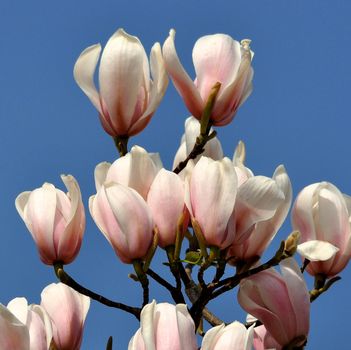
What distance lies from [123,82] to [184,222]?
0.39 m

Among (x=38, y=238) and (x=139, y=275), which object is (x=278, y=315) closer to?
(x=139, y=275)

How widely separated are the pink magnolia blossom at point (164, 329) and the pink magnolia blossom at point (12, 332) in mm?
220

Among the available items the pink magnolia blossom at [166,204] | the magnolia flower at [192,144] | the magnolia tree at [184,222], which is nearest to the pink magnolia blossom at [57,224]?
the magnolia tree at [184,222]

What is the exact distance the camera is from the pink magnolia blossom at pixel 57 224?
2.27 metres

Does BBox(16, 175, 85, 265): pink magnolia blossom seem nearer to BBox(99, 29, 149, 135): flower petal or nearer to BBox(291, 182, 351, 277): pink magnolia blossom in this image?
BBox(99, 29, 149, 135): flower petal

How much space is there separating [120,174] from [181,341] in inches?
16.8

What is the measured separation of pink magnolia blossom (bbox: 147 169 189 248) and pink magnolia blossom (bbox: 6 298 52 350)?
0.30 meters

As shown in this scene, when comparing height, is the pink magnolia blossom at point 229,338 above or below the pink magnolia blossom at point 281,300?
below

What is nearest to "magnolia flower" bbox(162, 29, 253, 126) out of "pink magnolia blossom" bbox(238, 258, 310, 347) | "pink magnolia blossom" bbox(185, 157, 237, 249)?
"pink magnolia blossom" bbox(185, 157, 237, 249)

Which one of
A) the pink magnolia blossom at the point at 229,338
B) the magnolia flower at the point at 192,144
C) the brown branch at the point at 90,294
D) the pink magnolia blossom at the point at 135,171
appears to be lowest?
the pink magnolia blossom at the point at 229,338

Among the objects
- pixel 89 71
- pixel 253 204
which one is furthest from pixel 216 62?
pixel 253 204

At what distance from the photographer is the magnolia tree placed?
209 centimetres

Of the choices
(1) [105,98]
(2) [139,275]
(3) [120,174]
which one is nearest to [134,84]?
(1) [105,98]

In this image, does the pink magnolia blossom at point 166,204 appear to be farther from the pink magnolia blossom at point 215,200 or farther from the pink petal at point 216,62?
the pink petal at point 216,62
